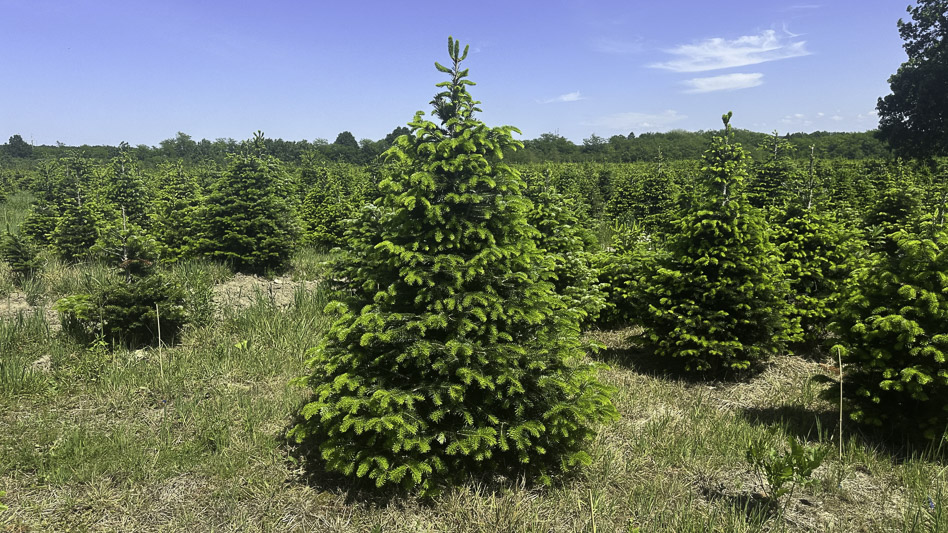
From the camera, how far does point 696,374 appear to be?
6562 mm

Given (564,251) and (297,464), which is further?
(564,251)

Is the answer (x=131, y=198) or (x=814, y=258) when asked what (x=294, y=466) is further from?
(x=131, y=198)

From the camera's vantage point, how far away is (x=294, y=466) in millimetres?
4137

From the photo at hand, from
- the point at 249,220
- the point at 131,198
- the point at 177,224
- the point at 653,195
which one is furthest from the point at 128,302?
the point at 653,195

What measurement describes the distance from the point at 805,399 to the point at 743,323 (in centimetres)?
107

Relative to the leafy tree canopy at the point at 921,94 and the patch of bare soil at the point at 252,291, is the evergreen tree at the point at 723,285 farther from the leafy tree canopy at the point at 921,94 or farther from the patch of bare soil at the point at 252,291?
the leafy tree canopy at the point at 921,94

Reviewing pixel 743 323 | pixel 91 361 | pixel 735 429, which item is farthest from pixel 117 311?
pixel 743 323

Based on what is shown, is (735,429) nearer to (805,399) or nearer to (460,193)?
(805,399)

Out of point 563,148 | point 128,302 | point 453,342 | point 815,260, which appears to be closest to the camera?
point 453,342

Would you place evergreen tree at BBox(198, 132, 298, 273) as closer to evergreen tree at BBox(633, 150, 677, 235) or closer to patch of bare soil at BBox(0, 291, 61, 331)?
patch of bare soil at BBox(0, 291, 61, 331)

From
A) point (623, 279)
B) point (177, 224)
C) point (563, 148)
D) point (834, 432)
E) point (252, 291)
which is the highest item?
point (563, 148)

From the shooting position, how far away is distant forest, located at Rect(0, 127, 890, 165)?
49188mm

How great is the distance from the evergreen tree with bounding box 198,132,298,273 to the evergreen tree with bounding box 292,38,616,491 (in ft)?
24.7

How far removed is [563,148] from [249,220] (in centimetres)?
6526
